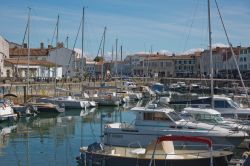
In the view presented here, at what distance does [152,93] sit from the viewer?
3526 inches

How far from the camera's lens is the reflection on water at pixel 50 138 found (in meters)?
27.5

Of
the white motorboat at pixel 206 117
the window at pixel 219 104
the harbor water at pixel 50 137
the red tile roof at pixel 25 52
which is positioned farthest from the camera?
the red tile roof at pixel 25 52

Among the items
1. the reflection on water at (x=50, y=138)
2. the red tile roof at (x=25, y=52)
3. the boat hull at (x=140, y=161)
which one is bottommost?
the reflection on water at (x=50, y=138)

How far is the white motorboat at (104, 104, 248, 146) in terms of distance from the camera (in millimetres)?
26969

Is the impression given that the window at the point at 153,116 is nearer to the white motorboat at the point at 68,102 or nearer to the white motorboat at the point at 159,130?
the white motorboat at the point at 159,130

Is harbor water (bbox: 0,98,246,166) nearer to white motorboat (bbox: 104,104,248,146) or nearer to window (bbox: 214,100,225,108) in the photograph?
white motorboat (bbox: 104,104,248,146)

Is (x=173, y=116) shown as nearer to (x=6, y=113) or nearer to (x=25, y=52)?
(x=6, y=113)

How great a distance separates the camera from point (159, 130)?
91.8 ft

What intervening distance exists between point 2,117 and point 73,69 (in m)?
74.4

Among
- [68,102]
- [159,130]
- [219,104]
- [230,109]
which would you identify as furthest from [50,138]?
[68,102]

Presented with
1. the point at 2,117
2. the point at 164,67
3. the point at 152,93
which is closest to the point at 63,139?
the point at 2,117

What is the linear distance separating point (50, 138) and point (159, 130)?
11.5 m

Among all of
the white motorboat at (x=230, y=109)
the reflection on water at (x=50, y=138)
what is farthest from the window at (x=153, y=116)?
the white motorboat at (x=230, y=109)

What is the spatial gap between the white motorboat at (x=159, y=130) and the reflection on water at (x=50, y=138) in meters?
2.99
